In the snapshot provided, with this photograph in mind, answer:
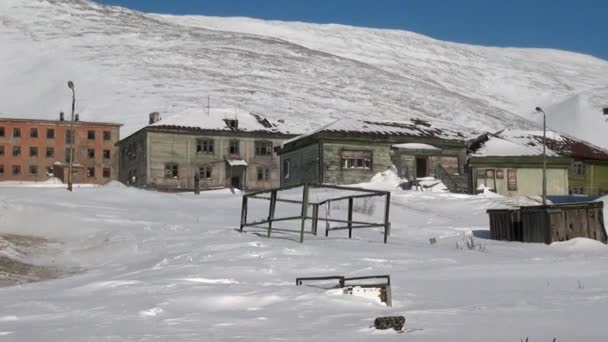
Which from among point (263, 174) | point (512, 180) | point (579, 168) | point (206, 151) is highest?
point (206, 151)

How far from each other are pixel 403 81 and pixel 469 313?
139 m

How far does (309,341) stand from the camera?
20.5 ft

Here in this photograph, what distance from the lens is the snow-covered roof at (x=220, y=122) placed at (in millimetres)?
62625

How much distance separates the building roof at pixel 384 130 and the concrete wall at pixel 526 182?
274 centimetres

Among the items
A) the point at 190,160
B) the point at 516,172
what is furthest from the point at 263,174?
the point at 516,172

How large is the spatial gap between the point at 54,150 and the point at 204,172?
84.2ft

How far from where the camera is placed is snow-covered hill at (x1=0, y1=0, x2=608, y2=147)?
111812mm

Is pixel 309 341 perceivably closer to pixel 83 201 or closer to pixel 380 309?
pixel 380 309

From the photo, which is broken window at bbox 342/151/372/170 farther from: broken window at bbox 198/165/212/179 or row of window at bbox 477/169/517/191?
broken window at bbox 198/165/212/179

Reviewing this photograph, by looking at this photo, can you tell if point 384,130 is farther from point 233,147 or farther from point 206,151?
point 206,151

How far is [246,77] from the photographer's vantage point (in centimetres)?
12588

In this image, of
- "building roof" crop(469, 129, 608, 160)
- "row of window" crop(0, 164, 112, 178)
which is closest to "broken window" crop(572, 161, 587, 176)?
"building roof" crop(469, 129, 608, 160)

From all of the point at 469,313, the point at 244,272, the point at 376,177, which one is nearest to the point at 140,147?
the point at 376,177

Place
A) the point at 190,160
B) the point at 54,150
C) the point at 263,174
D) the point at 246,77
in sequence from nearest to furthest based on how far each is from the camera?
the point at 190,160 < the point at 263,174 < the point at 54,150 < the point at 246,77
